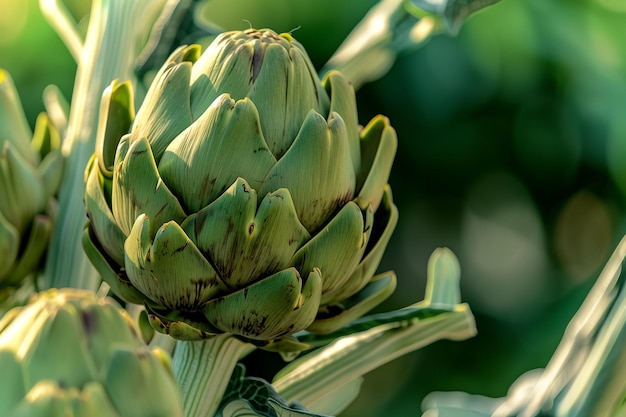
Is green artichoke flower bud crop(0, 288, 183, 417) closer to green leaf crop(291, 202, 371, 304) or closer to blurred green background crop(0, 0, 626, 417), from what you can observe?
green leaf crop(291, 202, 371, 304)

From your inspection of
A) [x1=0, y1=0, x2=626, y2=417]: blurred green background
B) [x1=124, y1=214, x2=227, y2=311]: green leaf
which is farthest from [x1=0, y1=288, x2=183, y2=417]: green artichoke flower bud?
[x1=0, y1=0, x2=626, y2=417]: blurred green background

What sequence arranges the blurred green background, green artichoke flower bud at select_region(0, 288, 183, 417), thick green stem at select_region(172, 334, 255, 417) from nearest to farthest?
1. green artichoke flower bud at select_region(0, 288, 183, 417)
2. thick green stem at select_region(172, 334, 255, 417)
3. the blurred green background

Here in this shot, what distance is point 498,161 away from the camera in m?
1.84

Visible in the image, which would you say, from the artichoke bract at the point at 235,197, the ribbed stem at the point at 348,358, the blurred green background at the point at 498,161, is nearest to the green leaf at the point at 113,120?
the artichoke bract at the point at 235,197

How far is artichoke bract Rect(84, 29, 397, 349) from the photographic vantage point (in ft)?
0.93

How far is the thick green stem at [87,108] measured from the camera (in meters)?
0.38

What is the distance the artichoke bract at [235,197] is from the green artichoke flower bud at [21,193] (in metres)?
0.06

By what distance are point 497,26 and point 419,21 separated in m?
1.28

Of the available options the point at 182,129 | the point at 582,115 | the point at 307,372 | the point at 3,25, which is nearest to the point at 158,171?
the point at 182,129

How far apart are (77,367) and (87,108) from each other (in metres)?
0.20

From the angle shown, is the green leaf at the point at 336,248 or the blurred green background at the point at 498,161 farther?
the blurred green background at the point at 498,161

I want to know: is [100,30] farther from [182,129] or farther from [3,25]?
[3,25]

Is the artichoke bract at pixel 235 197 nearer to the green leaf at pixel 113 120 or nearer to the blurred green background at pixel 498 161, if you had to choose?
the green leaf at pixel 113 120

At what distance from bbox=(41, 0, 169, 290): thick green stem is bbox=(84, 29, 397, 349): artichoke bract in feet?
0.24
